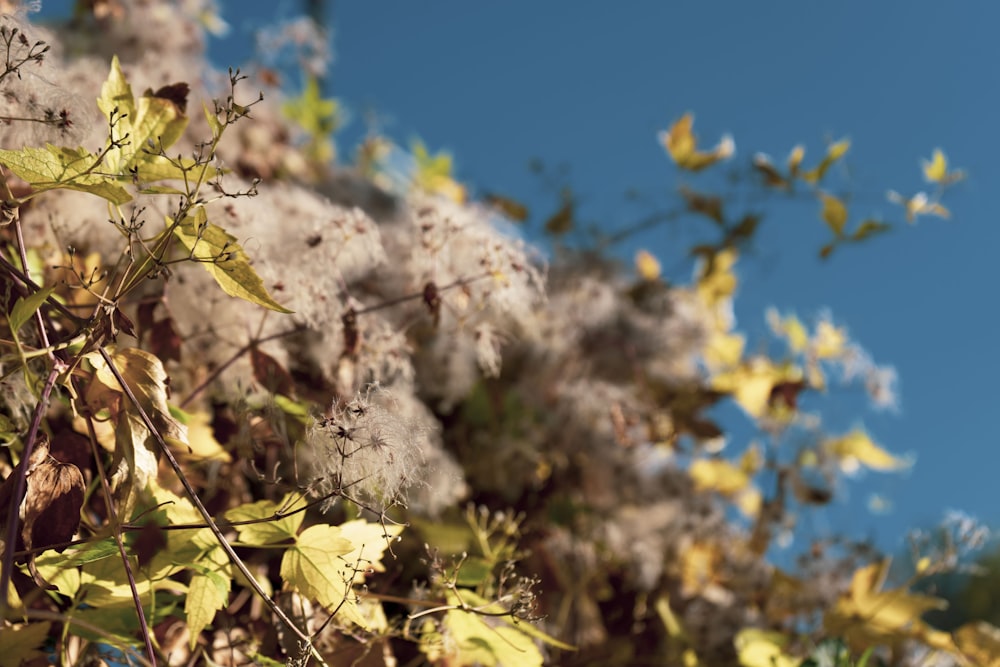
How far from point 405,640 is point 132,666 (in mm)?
201

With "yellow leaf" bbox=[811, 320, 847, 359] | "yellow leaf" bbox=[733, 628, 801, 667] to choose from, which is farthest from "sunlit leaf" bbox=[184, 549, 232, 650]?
"yellow leaf" bbox=[811, 320, 847, 359]

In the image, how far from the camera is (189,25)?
3.47ft

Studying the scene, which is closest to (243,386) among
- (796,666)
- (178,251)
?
(178,251)

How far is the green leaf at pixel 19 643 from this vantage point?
1.43 ft

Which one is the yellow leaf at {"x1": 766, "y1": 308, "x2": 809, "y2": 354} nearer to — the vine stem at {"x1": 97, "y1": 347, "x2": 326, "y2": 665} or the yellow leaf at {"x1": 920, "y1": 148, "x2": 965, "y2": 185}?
the yellow leaf at {"x1": 920, "y1": 148, "x2": 965, "y2": 185}

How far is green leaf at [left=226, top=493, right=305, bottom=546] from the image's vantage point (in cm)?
48

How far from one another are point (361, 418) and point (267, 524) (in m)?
0.10

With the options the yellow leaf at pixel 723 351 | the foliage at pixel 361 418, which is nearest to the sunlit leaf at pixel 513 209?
the foliage at pixel 361 418

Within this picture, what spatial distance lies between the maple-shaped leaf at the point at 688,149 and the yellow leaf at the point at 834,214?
0.15 metres

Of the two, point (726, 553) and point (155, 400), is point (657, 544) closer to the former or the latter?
point (726, 553)

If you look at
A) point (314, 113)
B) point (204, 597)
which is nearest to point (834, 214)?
point (204, 597)

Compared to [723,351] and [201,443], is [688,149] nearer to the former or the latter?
[723,351]

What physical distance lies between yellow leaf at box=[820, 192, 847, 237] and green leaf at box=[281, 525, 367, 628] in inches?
24.9

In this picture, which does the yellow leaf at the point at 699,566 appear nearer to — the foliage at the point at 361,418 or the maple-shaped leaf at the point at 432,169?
the foliage at the point at 361,418
